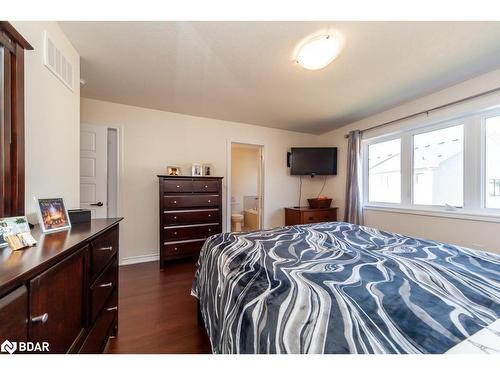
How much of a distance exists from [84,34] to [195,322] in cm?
246

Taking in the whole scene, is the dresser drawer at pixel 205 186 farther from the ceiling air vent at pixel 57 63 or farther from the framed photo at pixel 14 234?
the framed photo at pixel 14 234

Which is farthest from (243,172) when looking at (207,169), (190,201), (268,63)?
(268,63)

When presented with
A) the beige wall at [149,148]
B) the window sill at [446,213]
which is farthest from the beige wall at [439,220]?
the beige wall at [149,148]

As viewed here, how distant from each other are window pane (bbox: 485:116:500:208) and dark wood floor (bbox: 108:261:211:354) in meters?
3.06

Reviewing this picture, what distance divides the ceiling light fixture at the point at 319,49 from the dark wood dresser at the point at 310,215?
7.98 feet

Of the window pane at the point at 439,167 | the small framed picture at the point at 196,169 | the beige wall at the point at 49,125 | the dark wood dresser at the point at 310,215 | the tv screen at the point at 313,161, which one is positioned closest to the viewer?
the beige wall at the point at 49,125

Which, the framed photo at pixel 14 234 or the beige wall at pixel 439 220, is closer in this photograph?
the framed photo at pixel 14 234

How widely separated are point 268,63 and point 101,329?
93.1 inches

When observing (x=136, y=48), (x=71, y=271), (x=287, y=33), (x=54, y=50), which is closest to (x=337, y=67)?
(x=287, y=33)

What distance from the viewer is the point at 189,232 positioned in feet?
9.48

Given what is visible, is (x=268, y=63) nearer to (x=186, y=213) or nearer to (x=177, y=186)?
(x=177, y=186)

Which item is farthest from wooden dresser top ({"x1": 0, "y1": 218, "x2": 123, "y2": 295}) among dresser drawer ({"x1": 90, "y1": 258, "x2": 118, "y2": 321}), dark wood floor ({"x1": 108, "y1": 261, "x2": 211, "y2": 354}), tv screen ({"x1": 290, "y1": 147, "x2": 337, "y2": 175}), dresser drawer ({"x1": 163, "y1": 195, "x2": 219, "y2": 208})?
tv screen ({"x1": 290, "y1": 147, "x2": 337, "y2": 175})

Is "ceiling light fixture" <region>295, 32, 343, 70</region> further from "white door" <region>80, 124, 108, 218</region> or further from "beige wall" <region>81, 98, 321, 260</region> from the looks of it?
"white door" <region>80, 124, 108, 218</region>

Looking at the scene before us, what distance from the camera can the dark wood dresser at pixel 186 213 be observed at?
2.75 m
